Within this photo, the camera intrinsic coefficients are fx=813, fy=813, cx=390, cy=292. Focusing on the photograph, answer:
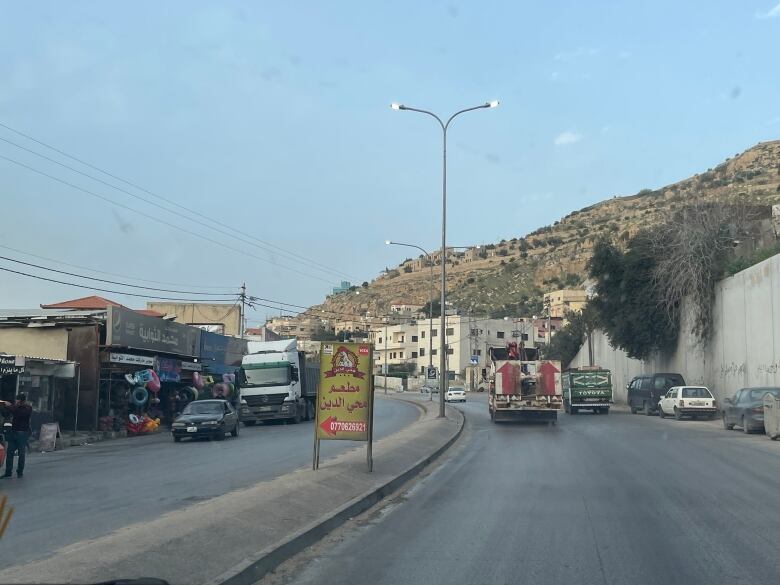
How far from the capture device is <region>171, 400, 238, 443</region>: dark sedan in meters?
28.9

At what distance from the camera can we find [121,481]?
16578 mm

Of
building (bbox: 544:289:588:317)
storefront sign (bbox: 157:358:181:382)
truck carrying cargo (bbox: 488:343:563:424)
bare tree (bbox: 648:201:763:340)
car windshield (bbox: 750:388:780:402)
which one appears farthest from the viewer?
building (bbox: 544:289:588:317)

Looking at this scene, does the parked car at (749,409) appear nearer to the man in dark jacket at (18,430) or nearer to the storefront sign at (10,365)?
the man in dark jacket at (18,430)

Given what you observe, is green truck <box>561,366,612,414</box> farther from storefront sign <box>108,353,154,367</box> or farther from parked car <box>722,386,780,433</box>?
storefront sign <box>108,353,154,367</box>

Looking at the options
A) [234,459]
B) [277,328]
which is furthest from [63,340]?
[277,328]

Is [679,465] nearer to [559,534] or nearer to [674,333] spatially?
[559,534]

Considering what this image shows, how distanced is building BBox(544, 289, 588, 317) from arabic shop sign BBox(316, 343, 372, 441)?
10669 centimetres

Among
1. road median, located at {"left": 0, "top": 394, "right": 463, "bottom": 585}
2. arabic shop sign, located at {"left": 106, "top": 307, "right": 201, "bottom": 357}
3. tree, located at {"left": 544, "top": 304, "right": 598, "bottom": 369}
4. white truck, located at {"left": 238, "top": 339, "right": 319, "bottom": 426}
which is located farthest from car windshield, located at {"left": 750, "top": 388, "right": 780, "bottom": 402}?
tree, located at {"left": 544, "top": 304, "right": 598, "bottom": 369}

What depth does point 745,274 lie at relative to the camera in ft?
129

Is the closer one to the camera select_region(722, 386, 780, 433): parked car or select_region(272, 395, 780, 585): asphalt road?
select_region(272, 395, 780, 585): asphalt road

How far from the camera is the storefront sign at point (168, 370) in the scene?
3812cm

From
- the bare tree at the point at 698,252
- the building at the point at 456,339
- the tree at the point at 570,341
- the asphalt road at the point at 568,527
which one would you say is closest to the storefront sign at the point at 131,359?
the asphalt road at the point at 568,527

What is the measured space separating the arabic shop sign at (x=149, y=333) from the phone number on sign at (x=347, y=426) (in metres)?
20.8

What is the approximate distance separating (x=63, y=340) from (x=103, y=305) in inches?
1021
